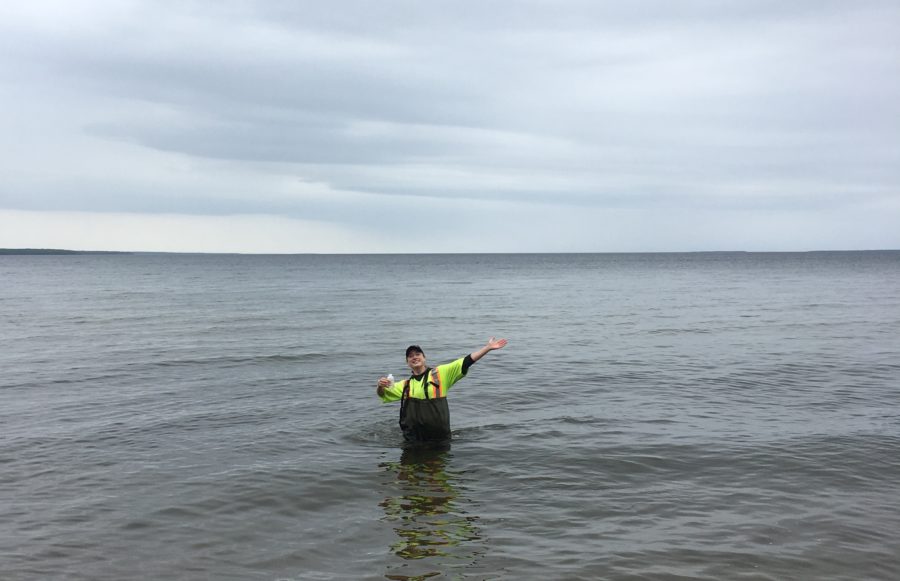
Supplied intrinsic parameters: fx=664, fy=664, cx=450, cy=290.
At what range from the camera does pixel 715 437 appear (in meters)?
12.5

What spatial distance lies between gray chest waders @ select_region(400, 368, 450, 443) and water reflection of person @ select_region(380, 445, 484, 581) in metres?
0.49

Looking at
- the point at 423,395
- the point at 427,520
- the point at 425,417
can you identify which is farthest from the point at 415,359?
the point at 427,520

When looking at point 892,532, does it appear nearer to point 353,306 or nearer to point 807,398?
point 807,398

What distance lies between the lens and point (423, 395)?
38.1 ft

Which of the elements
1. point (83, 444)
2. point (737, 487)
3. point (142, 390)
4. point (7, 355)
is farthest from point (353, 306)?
point (737, 487)

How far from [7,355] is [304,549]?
2161 centimetres

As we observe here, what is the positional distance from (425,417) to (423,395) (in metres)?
0.46

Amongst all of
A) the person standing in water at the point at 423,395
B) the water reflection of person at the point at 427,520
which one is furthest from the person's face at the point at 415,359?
the water reflection of person at the point at 427,520

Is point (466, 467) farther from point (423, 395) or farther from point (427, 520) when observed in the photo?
point (427, 520)

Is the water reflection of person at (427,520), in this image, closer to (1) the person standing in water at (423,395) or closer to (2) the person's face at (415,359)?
(1) the person standing in water at (423,395)

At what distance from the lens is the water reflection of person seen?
7465mm

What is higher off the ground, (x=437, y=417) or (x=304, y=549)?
(x=437, y=417)

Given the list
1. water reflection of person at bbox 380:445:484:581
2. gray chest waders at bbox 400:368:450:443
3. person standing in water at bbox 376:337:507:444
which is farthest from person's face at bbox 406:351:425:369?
water reflection of person at bbox 380:445:484:581

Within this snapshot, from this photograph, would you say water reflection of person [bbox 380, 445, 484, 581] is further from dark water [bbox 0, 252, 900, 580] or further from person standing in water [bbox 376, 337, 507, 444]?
person standing in water [bbox 376, 337, 507, 444]
